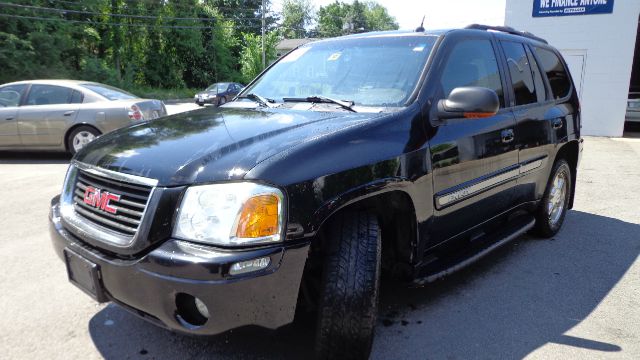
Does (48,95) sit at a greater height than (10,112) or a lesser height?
greater

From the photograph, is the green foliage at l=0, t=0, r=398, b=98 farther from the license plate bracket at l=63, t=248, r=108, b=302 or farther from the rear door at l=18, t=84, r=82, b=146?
the license plate bracket at l=63, t=248, r=108, b=302

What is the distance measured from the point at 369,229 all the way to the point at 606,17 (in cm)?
1414

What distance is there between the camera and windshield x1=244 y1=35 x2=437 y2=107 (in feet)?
10.1

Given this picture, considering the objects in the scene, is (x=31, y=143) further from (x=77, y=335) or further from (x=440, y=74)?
(x=440, y=74)

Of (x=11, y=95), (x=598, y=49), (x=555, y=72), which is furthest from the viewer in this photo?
(x=598, y=49)

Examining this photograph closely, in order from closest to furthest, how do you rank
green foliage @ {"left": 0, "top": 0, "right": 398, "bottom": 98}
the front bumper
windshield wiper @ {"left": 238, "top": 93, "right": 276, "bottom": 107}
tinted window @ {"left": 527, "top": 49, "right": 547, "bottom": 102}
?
the front bumper, windshield wiper @ {"left": 238, "top": 93, "right": 276, "bottom": 107}, tinted window @ {"left": 527, "top": 49, "right": 547, "bottom": 102}, green foliage @ {"left": 0, "top": 0, "right": 398, "bottom": 98}

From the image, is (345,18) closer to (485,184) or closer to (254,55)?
(254,55)

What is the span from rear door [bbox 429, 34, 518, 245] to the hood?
586 mm

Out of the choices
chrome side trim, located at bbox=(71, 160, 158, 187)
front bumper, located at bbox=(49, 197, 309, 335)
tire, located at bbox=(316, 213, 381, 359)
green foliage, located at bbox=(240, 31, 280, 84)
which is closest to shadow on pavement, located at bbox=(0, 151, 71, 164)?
chrome side trim, located at bbox=(71, 160, 158, 187)

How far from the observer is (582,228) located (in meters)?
5.13

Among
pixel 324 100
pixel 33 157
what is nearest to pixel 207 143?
pixel 324 100

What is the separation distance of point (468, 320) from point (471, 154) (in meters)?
1.05

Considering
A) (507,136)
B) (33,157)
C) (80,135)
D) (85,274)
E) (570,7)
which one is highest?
(570,7)

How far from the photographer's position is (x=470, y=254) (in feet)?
10.8
